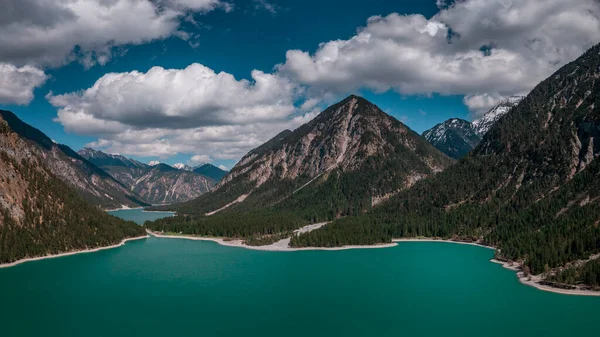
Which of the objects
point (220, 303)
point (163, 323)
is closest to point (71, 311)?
point (163, 323)

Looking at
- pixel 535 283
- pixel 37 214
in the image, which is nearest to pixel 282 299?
pixel 535 283

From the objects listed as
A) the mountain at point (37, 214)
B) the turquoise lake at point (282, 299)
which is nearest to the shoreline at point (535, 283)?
the turquoise lake at point (282, 299)

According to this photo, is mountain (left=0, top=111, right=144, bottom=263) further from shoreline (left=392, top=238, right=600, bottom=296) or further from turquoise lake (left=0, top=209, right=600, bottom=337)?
shoreline (left=392, top=238, right=600, bottom=296)

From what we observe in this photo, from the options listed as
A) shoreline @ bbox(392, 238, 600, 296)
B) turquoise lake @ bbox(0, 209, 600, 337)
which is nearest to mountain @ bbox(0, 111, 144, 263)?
turquoise lake @ bbox(0, 209, 600, 337)

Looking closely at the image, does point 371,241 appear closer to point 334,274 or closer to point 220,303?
point 334,274

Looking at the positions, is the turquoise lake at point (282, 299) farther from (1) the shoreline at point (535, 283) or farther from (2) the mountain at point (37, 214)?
→ (2) the mountain at point (37, 214)

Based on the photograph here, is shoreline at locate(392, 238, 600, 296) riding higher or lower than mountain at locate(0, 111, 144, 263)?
lower

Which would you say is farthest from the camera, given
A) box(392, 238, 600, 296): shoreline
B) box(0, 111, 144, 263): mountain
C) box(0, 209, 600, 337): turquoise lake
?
box(0, 111, 144, 263): mountain

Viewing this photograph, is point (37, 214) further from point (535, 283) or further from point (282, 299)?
point (535, 283)
